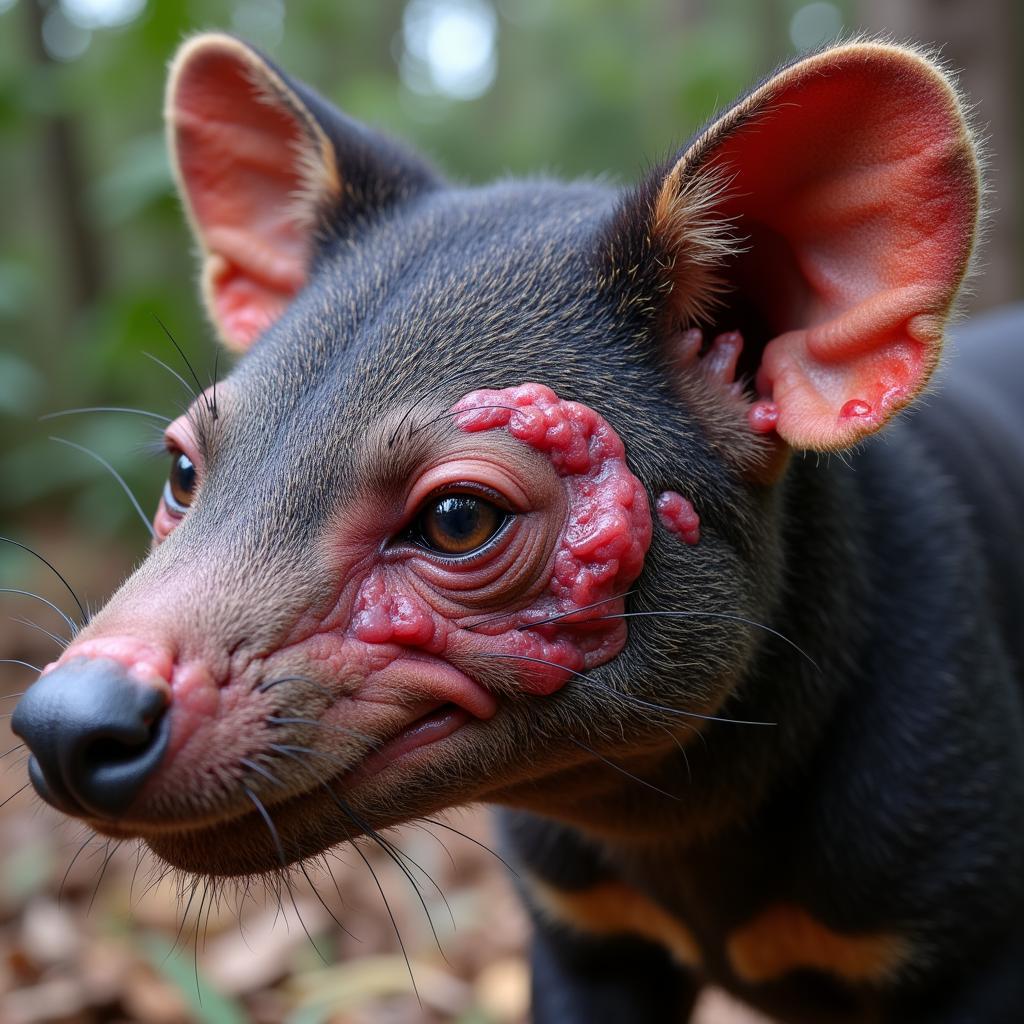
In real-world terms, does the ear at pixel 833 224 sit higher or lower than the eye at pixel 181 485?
higher

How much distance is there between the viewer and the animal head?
200 cm

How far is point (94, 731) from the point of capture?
179 cm

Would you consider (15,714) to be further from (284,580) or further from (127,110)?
(127,110)

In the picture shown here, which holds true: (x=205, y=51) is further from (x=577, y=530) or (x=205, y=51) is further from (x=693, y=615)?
(x=693, y=615)

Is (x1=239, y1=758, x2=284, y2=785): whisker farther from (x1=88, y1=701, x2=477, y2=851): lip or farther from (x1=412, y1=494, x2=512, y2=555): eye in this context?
(x1=412, y1=494, x2=512, y2=555): eye

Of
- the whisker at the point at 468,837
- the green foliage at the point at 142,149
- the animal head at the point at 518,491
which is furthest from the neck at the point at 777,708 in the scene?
the green foliage at the point at 142,149

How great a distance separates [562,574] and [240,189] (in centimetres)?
172

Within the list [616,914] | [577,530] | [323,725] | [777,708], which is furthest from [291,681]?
[616,914]

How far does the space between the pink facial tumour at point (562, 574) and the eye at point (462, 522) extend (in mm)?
113

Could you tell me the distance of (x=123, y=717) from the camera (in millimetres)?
1803

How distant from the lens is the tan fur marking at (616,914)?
10.4ft

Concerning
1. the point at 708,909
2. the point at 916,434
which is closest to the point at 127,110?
the point at 916,434

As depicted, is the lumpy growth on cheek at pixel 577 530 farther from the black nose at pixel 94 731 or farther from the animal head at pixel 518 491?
the black nose at pixel 94 731

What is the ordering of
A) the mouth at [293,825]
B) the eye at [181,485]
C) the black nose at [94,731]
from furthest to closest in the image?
1. the eye at [181,485]
2. the mouth at [293,825]
3. the black nose at [94,731]
